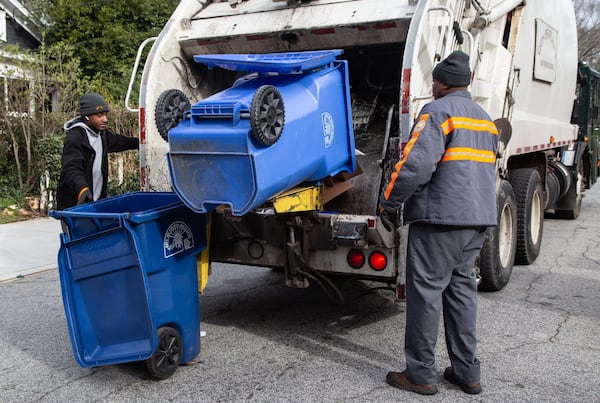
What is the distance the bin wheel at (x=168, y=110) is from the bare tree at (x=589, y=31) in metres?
27.9

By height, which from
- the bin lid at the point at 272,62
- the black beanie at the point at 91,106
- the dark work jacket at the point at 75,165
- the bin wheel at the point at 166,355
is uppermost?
the bin lid at the point at 272,62

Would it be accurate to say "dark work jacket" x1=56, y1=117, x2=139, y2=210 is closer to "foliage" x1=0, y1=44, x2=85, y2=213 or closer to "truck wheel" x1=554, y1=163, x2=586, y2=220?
"foliage" x1=0, y1=44, x2=85, y2=213

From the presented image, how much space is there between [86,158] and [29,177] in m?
5.84

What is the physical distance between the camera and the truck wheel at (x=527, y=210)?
5977 millimetres

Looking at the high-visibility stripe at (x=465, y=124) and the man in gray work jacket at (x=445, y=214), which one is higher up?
the high-visibility stripe at (x=465, y=124)

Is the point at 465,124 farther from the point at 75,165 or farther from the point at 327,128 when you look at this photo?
the point at 75,165

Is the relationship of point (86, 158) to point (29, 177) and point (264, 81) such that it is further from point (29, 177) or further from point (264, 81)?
point (29, 177)

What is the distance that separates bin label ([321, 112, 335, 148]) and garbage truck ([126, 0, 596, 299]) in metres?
0.22

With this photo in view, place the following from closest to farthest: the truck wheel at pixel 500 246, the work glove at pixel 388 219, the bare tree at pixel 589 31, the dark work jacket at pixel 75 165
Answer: the work glove at pixel 388 219 < the dark work jacket at pixel 75 165 < the truck wheel at pixel 500 246 < the bare tree at pixel 589 31

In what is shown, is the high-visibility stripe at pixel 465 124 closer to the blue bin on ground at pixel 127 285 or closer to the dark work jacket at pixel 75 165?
the blue bin on ground at pixel 127 285

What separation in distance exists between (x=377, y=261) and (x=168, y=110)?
1.52 meters

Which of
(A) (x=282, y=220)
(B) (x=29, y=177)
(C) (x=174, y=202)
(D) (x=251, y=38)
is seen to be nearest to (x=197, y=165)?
(C) (x=174, y=202)

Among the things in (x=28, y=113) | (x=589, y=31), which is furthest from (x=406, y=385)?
(x=589, y=31)

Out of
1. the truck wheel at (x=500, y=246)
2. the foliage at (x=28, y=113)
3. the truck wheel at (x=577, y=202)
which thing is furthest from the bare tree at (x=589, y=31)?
the truck wheel at (x=500, y=246)
